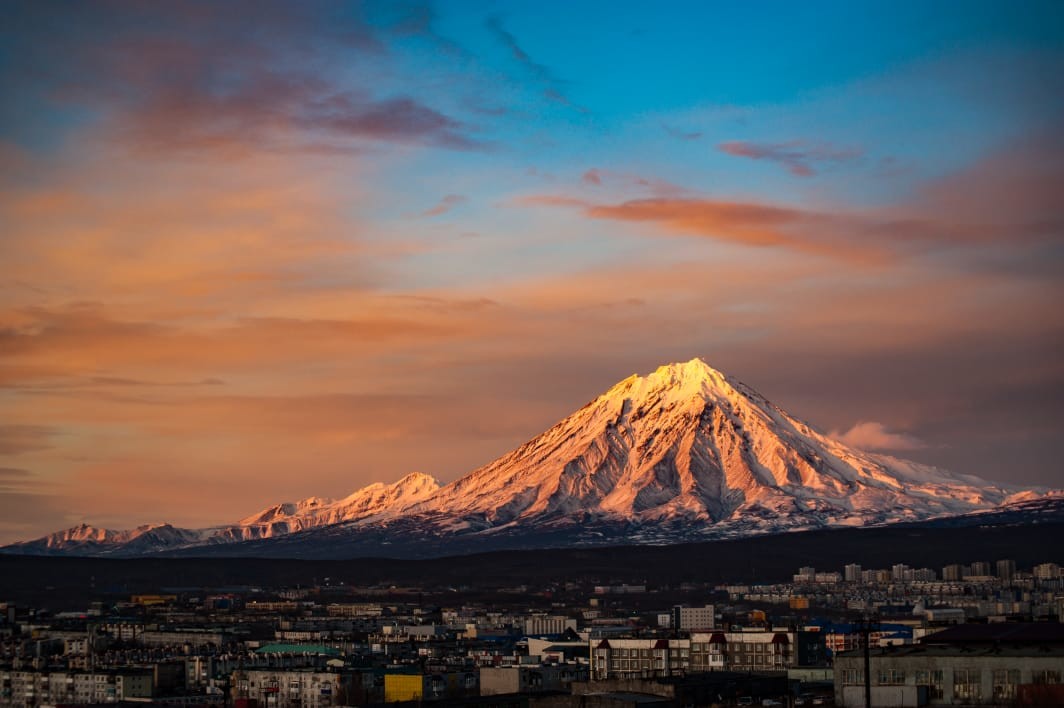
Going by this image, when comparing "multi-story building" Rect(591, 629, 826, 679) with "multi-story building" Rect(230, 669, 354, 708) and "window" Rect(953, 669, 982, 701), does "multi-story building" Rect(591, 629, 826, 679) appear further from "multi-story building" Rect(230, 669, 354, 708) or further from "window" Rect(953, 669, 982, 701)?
"window" Rect(953, 669, 982, 701)

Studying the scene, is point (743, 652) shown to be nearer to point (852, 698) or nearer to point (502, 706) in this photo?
point (502, 706)

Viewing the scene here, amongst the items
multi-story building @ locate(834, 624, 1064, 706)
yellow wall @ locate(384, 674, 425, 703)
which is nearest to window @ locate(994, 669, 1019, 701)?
multi-story building @ locate(834, 624, 1064, 706)

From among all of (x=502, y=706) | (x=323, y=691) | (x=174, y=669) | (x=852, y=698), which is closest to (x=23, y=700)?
(x=174, y=669)

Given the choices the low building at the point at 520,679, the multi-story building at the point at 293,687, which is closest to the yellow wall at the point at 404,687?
the multi-story building at the point at 293,687

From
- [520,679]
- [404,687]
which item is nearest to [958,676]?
[520,679]

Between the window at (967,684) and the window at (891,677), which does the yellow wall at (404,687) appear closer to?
the window at (891,677)
